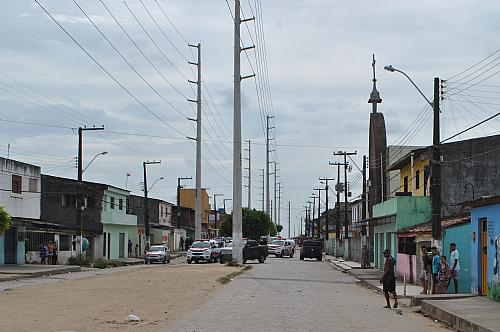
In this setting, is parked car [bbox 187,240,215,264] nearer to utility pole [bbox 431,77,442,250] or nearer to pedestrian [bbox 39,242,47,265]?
pedestrian [bbox 39,242,47,265]

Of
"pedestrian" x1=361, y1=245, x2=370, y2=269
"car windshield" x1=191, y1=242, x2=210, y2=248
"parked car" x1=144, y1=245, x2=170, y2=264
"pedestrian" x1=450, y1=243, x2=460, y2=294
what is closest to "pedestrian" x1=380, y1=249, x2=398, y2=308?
"pedestrian" x1=450, y1=243, x2=460, y2=294

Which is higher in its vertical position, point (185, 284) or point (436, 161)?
point (436, 161)

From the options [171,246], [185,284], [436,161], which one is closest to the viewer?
[436,161]

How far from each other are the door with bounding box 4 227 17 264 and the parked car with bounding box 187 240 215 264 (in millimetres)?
14685

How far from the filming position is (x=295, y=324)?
54.3 feet

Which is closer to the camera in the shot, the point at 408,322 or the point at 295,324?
the point at 295,324

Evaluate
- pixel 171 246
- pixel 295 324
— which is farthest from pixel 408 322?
pixel 171 246

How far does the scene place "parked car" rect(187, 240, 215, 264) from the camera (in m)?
58.5

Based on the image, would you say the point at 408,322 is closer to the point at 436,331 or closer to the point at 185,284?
the point at 436,331

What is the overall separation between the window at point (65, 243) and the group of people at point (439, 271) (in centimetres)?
4043

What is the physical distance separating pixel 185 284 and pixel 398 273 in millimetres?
11998

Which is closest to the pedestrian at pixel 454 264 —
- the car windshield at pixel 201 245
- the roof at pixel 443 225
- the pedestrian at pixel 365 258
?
the roof at pixel 443 225

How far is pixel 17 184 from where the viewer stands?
4988 cm

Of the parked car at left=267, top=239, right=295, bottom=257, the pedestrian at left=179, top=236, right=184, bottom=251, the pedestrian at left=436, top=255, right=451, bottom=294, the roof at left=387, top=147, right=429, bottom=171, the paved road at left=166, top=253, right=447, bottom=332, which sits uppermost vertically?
the roof at left=387, top=147, right=429, bottom=171
